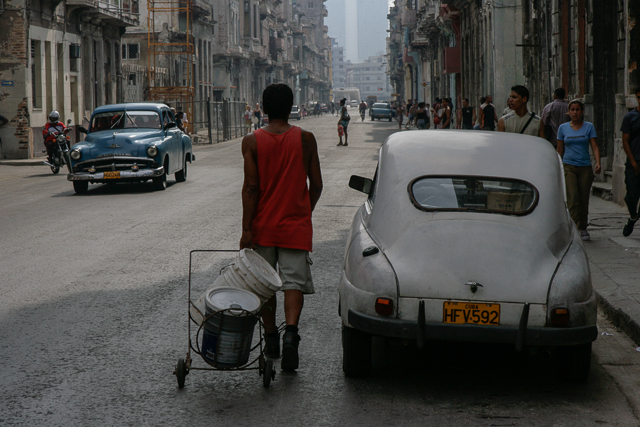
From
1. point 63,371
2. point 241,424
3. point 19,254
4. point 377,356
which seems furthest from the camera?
point 19,254

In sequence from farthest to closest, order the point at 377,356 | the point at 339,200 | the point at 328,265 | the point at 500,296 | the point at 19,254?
the point at 339,200 < the point at 19,254 < the point at 328,265 < the point at 377,356 < the point at 500,296

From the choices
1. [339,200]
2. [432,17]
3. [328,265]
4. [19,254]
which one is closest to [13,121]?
[339,200]

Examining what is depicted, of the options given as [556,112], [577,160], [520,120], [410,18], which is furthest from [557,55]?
[410,18]

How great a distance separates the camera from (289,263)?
530cm

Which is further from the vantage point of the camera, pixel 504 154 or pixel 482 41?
pixel 482 41

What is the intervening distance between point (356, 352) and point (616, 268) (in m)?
4.34

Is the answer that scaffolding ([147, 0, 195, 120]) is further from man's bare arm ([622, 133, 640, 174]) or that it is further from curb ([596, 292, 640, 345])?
curb ([596, 292, 640, 345])

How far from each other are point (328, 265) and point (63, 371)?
13.7ft

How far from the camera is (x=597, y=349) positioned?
604cm

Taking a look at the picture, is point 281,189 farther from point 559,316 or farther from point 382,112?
point 382,112

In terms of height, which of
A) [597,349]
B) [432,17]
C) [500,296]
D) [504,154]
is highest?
[432,17]

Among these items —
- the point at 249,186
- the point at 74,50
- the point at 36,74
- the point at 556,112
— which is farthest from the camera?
the point at 74,50

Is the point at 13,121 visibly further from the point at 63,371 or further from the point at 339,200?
the point at 63,371

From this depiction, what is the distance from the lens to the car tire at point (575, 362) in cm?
499
